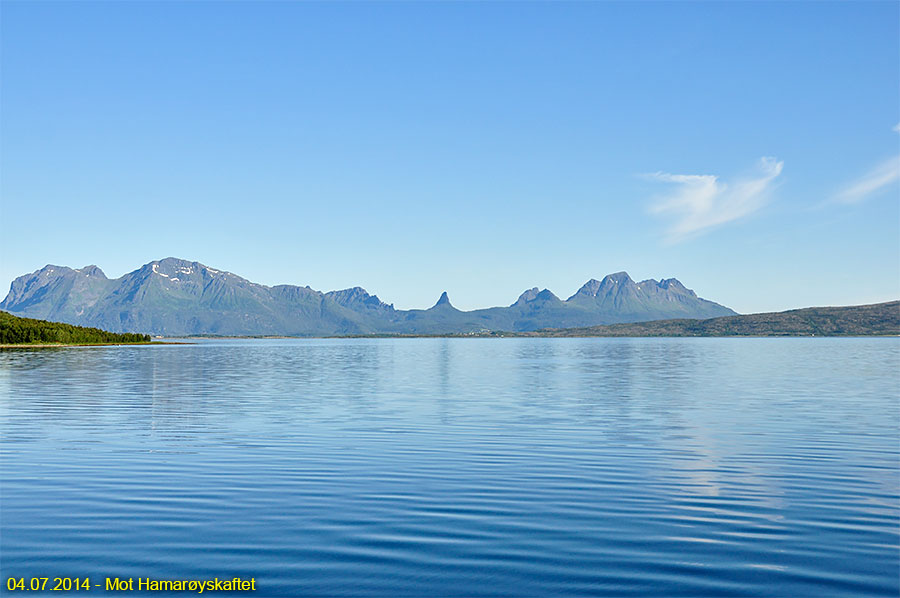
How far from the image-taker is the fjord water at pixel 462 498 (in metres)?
17.1

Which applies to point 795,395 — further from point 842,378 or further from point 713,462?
point 713,462

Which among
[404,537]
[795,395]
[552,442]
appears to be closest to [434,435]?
[552,442]

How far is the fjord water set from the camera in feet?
56.0

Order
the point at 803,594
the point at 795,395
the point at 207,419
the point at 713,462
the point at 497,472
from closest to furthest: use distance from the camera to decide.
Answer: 1. the point at 803,594
2. the point at 497,472
3. the point at 713,462
4. the point at 207,419
5. the point at 795,395

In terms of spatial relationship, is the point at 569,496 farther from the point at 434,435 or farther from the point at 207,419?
the point at 207,419

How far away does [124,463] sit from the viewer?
103 feet

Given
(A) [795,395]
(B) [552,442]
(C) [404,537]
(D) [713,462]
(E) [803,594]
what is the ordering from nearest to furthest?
(E) [803,594], (C) [404,537], (D) [713,462], (B) [552,442], (A) [795,395]

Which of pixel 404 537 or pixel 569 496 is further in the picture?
pixel 569 496

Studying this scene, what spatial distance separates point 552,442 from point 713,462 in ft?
28.4

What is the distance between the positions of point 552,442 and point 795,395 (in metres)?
37.7

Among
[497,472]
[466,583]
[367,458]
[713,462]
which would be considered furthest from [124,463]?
[713,462]

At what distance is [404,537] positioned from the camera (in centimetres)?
1977

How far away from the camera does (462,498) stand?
81.0ft

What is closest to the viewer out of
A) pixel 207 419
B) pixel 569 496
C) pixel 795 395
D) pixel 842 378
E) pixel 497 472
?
pixel 569 496
